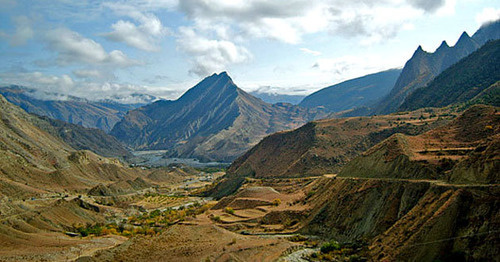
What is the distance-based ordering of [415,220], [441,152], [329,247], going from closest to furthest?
[415,220], [329,247], [441,152]

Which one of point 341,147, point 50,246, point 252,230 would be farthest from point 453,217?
point 341,147

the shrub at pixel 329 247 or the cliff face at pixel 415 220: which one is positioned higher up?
the cliff face at pixel 415 220

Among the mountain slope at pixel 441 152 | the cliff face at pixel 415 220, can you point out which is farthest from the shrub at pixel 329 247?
the mountain slope at pixel 441 152

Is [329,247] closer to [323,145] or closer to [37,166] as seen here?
[323,145]

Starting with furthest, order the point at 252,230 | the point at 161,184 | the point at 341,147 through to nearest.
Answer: the point at 161,184 → the point at 341,147 → the point at 252,230

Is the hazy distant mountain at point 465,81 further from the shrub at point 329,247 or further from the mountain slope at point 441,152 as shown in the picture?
the shrub at point 329,247

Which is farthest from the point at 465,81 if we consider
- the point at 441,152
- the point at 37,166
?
the point at 37,166

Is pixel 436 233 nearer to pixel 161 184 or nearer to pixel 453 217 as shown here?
pixel 453 217

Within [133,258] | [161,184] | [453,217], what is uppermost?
[453,217]
